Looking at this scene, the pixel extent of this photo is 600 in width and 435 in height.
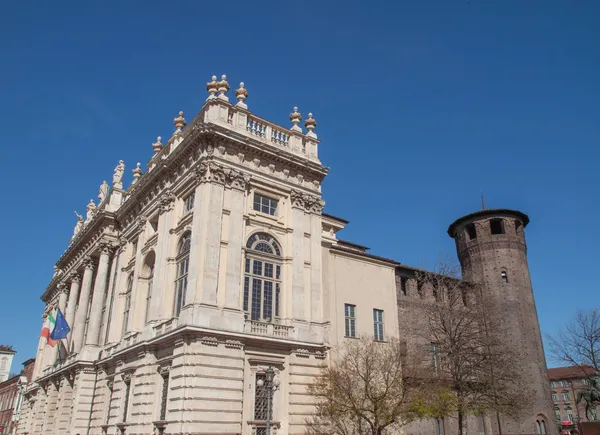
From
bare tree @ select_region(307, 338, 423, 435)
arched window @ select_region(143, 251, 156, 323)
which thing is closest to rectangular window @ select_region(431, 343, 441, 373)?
bare tree @ select_region(307, 338, 423, 435)

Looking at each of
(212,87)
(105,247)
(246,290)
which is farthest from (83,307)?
(212,87)

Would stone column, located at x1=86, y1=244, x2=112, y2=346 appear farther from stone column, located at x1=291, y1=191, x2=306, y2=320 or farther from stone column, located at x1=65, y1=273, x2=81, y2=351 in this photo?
stone column, located at x1=291, y1=191, x2=306, y2=320

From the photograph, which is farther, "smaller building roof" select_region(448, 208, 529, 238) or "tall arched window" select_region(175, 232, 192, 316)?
"smaller building roof" select_region(448, 208, 529, 238)

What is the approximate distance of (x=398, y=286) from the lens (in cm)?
3634

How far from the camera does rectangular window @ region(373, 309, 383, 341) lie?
30.5 metres

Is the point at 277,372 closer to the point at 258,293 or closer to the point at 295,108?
the point at 258,293

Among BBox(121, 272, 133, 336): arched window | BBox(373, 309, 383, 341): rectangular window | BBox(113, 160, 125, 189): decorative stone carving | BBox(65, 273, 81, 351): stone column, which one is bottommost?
BBox(373, 309, 383, 341): rectangular window

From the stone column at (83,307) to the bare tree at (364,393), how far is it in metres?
20.8

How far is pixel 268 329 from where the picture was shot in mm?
24469

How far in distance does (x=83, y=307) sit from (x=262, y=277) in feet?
64.7

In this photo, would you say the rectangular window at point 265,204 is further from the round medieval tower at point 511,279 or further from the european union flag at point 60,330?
the round medieval tower at point 511,279

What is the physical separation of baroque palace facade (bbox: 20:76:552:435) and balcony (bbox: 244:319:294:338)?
9 centimetres

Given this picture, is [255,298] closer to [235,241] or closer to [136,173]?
[235,241]

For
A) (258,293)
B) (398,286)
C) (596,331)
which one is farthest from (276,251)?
(596,331)
